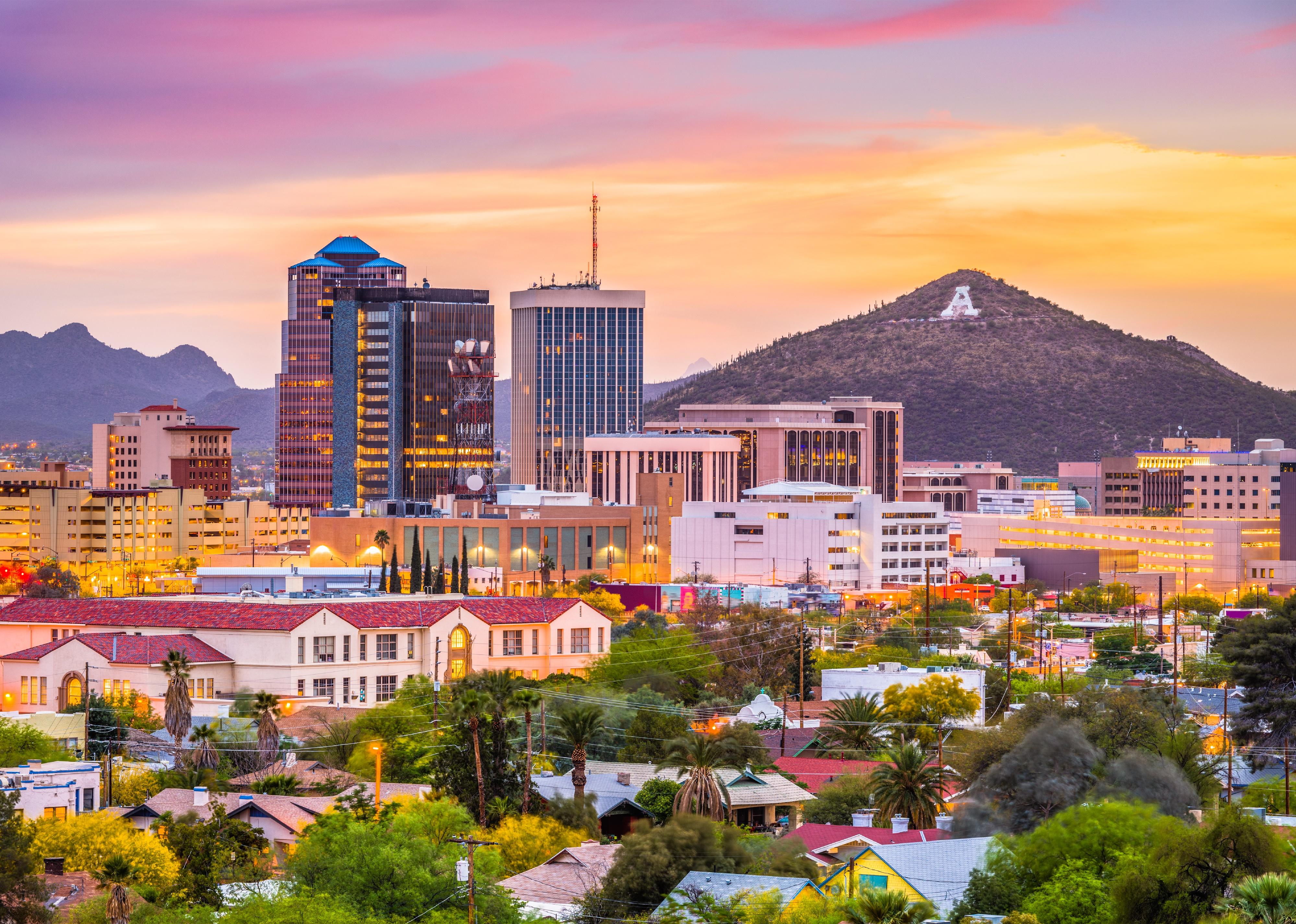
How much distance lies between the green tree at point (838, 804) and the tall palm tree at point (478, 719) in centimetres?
1186

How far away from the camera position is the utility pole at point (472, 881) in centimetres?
5253

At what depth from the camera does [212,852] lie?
60750 millimetres

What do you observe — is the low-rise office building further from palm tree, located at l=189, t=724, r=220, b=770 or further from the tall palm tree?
the tall palm tree

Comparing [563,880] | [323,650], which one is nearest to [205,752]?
[563,880]

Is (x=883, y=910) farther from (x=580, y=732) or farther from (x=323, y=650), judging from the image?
(x=323, y=650)

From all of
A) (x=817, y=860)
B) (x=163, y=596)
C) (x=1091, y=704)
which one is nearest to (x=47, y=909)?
(x=817, y=860)

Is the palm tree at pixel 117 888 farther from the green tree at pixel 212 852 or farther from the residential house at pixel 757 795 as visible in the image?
the residential house at pixel 757 795

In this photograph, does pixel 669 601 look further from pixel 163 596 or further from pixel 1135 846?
pixel 1135 846

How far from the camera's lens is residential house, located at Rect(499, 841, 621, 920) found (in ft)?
190

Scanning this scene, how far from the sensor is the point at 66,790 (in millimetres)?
69625

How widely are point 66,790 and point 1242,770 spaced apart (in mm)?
47646

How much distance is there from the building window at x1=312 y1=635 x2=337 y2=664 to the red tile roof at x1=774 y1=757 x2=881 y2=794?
28239 millimetres

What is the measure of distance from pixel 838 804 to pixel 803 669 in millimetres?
37986

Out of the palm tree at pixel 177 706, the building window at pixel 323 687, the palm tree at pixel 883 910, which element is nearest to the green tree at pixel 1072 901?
the palm tree at pixel 883 910
